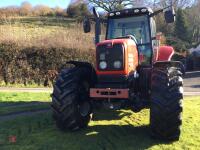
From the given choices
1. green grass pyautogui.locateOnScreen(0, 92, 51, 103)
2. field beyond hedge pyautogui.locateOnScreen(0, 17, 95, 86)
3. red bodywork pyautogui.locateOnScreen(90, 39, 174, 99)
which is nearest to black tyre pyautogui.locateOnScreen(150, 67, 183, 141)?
red bodywork pyautogui.locateOnScreen(90, 39, 174, 99)

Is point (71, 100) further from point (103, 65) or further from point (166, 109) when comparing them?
point (166, 109)

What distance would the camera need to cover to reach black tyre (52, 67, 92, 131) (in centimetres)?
899

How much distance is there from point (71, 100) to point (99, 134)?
0.90m

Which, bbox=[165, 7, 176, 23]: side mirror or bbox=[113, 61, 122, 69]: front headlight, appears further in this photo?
bbox=[165, 7, 176, 23]: side mirror

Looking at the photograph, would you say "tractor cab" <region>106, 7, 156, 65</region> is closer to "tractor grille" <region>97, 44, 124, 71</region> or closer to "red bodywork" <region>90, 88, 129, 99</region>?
"tractor grille" <region>97, 44, 124, 71</region>

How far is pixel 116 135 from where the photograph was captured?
29.0ft

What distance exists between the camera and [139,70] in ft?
32.1

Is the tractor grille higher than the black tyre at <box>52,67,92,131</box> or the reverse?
higher

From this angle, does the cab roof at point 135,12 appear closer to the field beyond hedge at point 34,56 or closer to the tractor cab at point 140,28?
the tractor cab at point 140,28

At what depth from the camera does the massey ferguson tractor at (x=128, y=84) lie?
27.1ft

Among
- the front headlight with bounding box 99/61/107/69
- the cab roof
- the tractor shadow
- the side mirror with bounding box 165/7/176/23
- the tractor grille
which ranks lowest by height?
the tractor shadow

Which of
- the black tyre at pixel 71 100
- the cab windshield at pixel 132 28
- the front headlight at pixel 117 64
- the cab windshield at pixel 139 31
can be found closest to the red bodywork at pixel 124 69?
the front headlight at pixel 117 64

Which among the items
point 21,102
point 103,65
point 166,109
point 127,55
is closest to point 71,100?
point 103,65

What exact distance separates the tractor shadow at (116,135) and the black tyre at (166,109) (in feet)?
0.75
